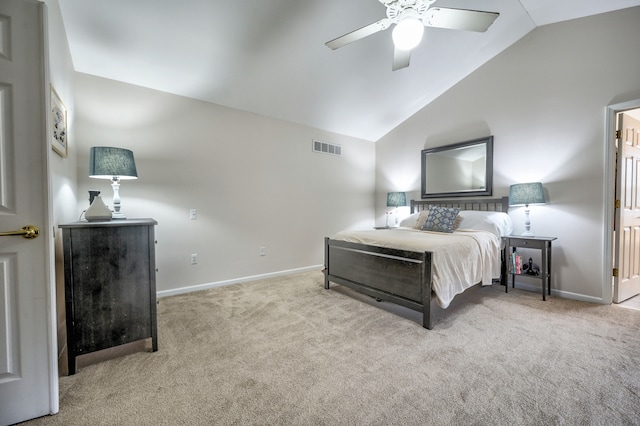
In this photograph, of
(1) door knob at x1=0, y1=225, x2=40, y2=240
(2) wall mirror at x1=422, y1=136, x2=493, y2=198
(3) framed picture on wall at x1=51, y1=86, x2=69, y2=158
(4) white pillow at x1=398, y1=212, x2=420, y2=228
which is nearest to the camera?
(1) door knob at x1=0, y1=225, x2=40, y2=240

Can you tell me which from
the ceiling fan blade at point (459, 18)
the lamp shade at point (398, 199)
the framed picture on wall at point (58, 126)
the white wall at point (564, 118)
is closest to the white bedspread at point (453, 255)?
the white wall at point (564, 118)

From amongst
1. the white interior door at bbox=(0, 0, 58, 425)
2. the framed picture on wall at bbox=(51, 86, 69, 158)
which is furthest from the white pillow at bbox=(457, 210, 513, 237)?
the framed picture on wall at bbox=(51, 86, 69, 158)

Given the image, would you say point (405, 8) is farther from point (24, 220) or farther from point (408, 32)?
point (24, 220)

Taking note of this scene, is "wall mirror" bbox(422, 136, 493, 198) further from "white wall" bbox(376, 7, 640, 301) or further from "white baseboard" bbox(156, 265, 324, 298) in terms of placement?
"white baseboard" bbox(156, 265, 324, 298)

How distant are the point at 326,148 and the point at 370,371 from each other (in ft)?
12.2

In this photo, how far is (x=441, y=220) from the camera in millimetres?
3473

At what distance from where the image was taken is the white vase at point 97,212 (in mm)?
1880

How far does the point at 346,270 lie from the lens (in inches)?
124

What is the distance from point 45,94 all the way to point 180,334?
74.7 inches

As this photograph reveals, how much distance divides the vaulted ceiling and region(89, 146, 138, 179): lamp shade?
1153 millimetres

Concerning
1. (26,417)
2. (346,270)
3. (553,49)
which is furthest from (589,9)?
(26,417)

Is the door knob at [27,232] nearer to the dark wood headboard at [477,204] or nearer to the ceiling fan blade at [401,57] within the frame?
the ceiling fan blade at [401,57]

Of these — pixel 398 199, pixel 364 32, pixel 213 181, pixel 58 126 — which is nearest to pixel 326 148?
pixel 398 199

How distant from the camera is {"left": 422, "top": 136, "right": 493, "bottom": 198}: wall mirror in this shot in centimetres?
378
